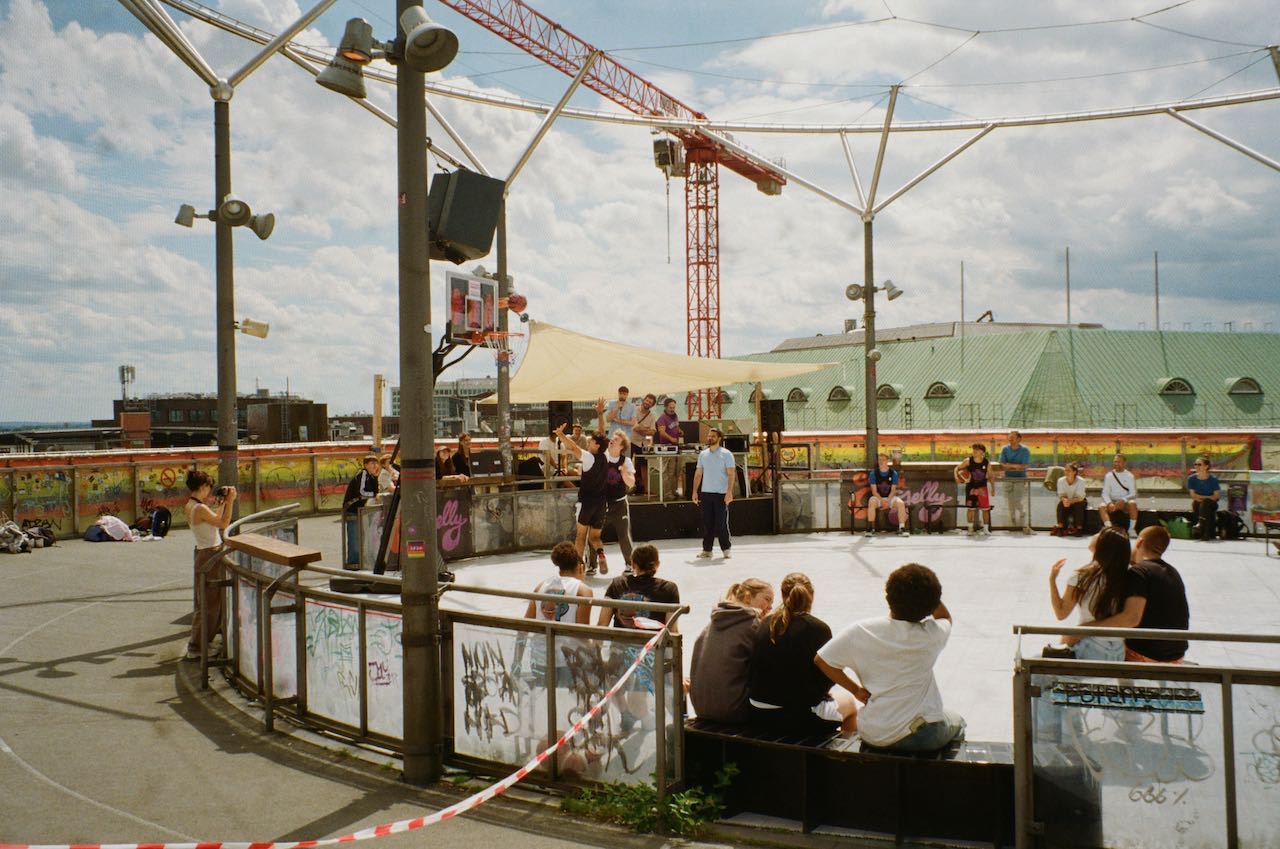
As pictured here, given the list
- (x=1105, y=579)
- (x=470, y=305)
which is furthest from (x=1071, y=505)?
(x=470, y=305)

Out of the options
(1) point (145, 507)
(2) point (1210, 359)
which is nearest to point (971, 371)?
(2) point (1210, 359)

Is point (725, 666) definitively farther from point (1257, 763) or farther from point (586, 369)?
point (586, 369)

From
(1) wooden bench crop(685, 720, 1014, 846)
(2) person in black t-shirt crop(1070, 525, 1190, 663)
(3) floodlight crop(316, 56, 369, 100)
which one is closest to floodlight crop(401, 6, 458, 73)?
(3) floodlight crop(316, 56, 369, 100)

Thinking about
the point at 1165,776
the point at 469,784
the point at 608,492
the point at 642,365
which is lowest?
the point at 469,784

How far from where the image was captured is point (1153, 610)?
20.9 ft

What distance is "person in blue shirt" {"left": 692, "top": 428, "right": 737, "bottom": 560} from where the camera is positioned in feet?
52.8

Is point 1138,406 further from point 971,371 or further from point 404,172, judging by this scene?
point 404,172

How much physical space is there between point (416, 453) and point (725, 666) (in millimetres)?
2335

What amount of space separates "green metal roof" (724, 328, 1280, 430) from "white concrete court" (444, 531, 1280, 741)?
25.3 metres

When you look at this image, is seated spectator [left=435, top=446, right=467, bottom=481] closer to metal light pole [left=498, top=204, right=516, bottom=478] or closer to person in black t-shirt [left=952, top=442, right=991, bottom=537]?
metal light pole [left=498, top=204, right=516, bottom=478]

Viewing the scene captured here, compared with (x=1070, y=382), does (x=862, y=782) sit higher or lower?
lower

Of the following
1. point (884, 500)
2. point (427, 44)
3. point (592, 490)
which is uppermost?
point (427, 44)

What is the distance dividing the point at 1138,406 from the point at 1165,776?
41591 millimetres

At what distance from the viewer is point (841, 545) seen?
693 inches
